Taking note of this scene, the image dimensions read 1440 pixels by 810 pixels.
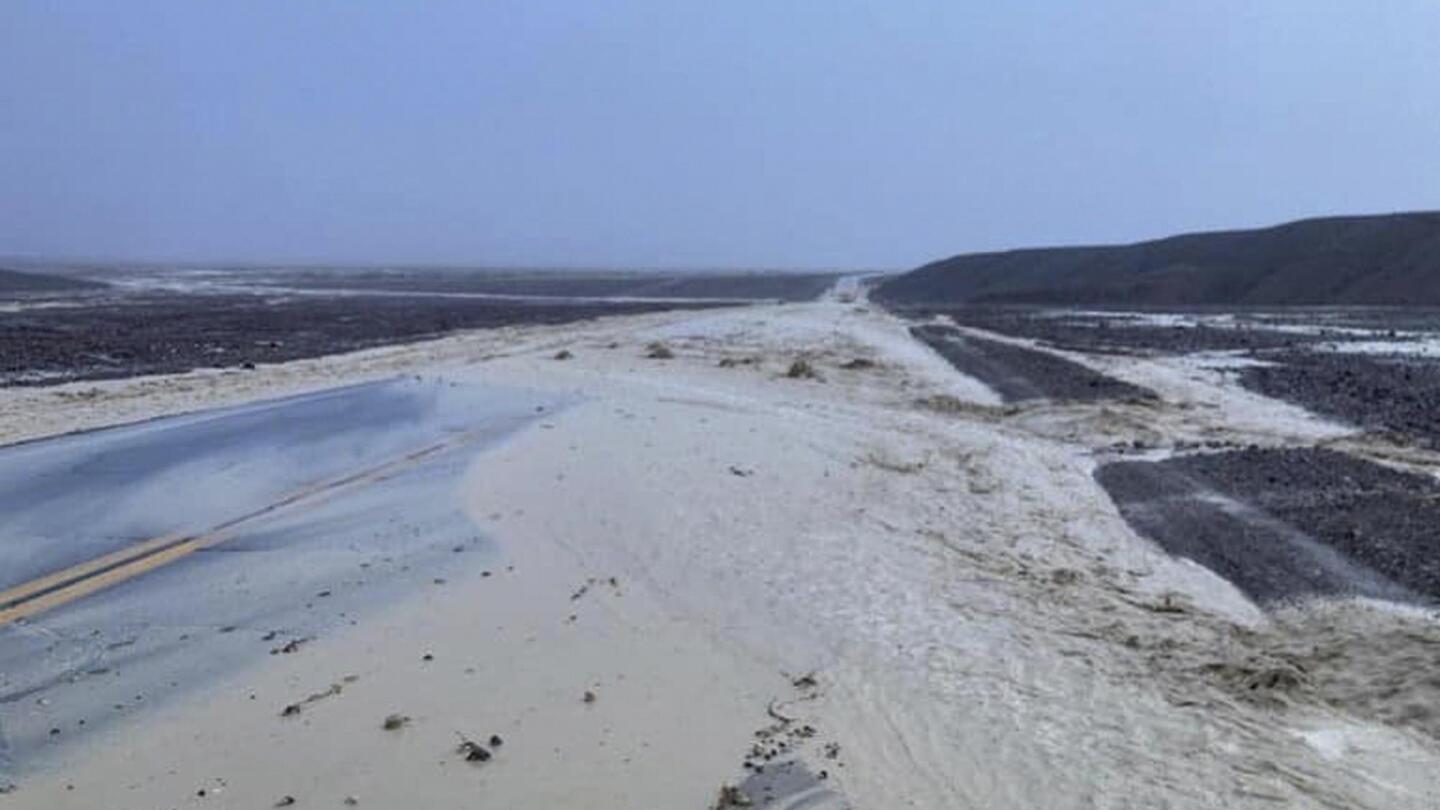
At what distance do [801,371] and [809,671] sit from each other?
18.1 m

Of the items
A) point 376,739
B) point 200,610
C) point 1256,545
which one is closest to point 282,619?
point 200,610

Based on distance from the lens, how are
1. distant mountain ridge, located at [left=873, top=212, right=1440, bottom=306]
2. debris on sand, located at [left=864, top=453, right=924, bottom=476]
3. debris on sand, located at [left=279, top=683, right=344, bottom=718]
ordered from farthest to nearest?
distant mountain ridge, located at [left=873, top=212, right=1440, bottom=306]
debris on sand, located at [left=864, top=453, right=924, bottom=476]
debris on sand, located at [left=279, top=683, right=344, bottom=718]

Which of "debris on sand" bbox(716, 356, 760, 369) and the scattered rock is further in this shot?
"debris on sand" bbox(716, 356, 760, 369)

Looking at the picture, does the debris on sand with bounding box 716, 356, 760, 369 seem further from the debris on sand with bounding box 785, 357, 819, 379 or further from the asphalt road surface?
the asphalt road surface

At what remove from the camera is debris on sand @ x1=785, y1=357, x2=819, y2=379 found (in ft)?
77.9

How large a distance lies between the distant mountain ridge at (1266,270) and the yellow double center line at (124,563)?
173ft

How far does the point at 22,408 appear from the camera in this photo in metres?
17.4

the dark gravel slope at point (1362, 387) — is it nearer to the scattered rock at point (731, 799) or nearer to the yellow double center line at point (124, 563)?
the yellow double center line at point (124, 563)

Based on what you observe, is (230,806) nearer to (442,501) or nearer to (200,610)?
(200,610)

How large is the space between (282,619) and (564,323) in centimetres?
3642

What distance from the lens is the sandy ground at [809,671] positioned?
4898 mm

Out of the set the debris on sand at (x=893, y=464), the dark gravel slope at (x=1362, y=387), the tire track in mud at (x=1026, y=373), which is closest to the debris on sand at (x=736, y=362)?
the tire track in mud at (x=1026, y=373)

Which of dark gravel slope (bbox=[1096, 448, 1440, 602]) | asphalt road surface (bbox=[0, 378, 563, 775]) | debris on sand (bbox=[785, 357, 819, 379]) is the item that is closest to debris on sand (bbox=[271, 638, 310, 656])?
asphalt road surface (bbox=[0, 378, 563, 775])

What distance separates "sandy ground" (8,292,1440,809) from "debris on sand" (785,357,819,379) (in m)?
10.9
